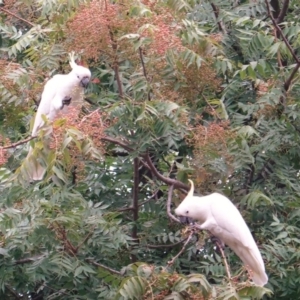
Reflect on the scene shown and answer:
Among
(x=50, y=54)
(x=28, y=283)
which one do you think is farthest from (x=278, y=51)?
(x=28, y=283)

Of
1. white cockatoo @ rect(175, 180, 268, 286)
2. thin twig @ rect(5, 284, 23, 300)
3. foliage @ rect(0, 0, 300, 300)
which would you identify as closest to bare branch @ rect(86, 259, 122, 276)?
foliage @ rect(0, 0, 300, 300)

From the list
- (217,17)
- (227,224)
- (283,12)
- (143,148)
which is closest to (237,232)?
(227,224)

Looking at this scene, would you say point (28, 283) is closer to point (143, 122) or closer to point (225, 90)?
point (143, 122)

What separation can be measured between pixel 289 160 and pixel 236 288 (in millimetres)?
1390

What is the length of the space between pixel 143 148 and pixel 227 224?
1.94ft

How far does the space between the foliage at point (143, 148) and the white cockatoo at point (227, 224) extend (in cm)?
7

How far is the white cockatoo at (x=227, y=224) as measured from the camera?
3602mm

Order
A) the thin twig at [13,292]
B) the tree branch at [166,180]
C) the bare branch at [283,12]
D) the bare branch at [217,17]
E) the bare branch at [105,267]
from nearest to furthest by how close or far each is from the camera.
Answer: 1. the bare branch at [105,267]
2. the tree branch at [166,180]
3. the thin twig at [13,292]
4. the bare branch at [283,12]
5. the bare branch at [217,17]

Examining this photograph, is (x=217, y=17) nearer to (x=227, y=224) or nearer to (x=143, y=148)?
(x=143, y=148)

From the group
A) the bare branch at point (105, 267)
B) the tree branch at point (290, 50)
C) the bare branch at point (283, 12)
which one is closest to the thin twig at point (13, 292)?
the bare branch at point (105, 267)

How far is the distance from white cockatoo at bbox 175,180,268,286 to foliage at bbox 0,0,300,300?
0.24 ft

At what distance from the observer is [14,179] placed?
3611 mm

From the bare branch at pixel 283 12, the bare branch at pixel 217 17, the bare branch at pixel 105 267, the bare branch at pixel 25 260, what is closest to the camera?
the bare branch at pixel 105 267

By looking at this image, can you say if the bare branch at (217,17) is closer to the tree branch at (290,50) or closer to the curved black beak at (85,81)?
the tree branch at (290,50)
